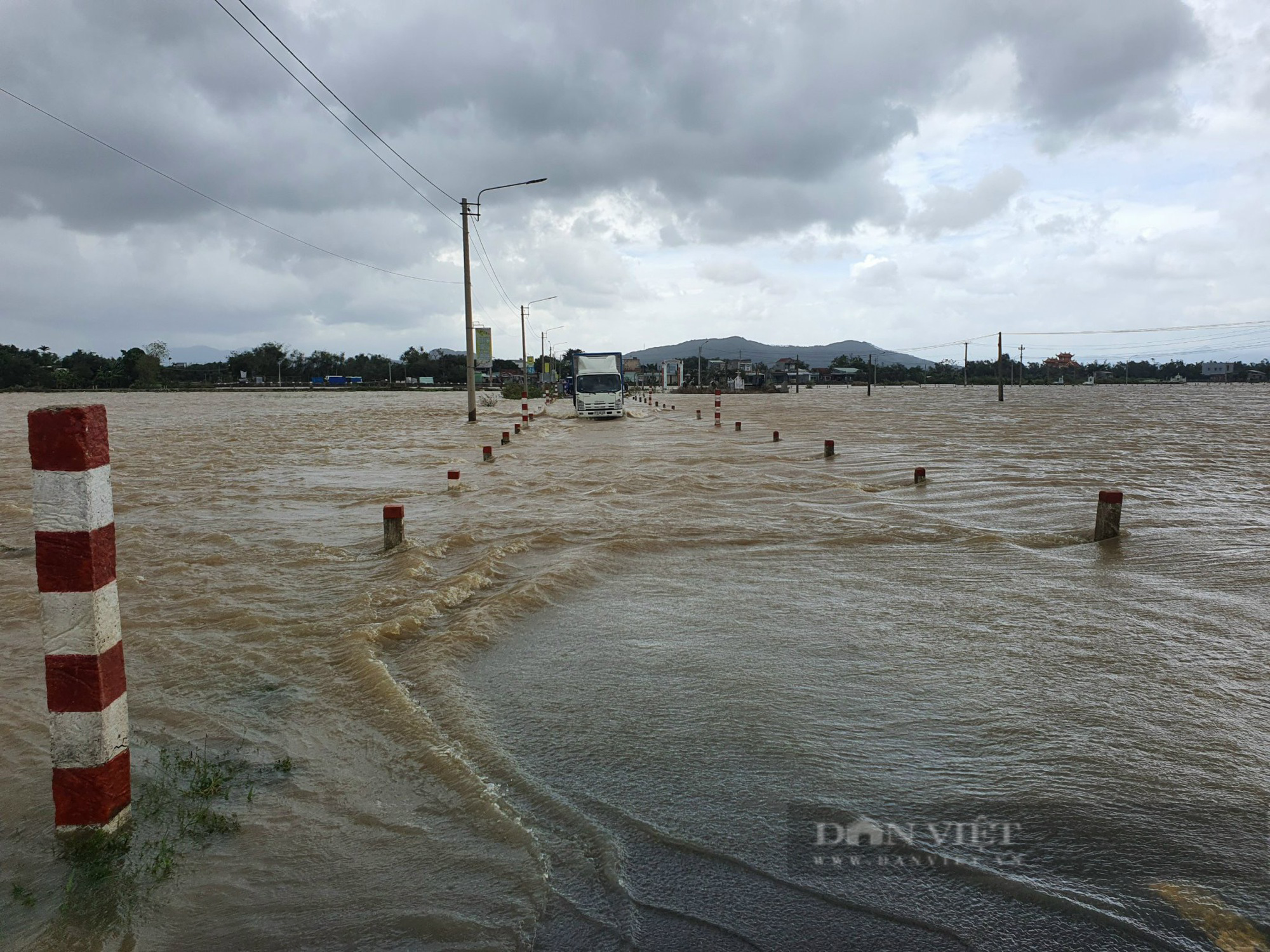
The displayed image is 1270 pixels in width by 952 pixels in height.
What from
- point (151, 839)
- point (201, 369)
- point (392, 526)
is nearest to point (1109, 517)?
point (392, 526)

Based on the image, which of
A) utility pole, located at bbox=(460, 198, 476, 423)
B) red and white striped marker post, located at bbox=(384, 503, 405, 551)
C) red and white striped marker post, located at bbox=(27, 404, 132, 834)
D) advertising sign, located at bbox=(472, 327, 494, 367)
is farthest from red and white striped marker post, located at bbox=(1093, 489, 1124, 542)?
advertising sign, located at bbox=(472, 327, 494, 367)

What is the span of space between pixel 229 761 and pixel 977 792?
136 inches

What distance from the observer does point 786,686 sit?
4984 mm

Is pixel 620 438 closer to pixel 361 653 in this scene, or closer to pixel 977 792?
pixel 361 653

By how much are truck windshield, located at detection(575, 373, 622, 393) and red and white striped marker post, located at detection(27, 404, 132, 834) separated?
38367 millimetres

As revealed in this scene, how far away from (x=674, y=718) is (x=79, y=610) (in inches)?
109

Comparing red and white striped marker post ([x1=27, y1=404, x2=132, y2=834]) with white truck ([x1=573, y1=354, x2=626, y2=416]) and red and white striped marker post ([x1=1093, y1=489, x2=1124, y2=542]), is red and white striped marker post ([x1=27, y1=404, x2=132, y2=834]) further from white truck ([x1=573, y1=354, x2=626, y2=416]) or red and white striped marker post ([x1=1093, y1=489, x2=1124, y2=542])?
white truck ([x1=573, y1=354, x2=626, y2=416])

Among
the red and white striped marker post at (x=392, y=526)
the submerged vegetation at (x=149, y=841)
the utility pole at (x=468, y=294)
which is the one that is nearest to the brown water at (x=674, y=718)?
the submerged vegetation at (x=149, y=841)

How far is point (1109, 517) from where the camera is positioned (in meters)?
9.84

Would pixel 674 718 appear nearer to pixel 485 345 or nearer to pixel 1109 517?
pixel 1109 517

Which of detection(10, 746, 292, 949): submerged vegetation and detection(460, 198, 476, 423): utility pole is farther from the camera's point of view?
detection(460, 198, 476, 423): utility pole

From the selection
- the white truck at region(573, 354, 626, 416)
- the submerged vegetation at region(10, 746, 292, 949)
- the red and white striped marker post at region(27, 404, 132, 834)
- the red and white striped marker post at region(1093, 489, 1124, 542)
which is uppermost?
the white truck at region(573, 354, 626, 416)

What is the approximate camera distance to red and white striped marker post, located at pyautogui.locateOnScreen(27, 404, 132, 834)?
120 inches

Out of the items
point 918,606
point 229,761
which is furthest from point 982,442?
point 229,761
